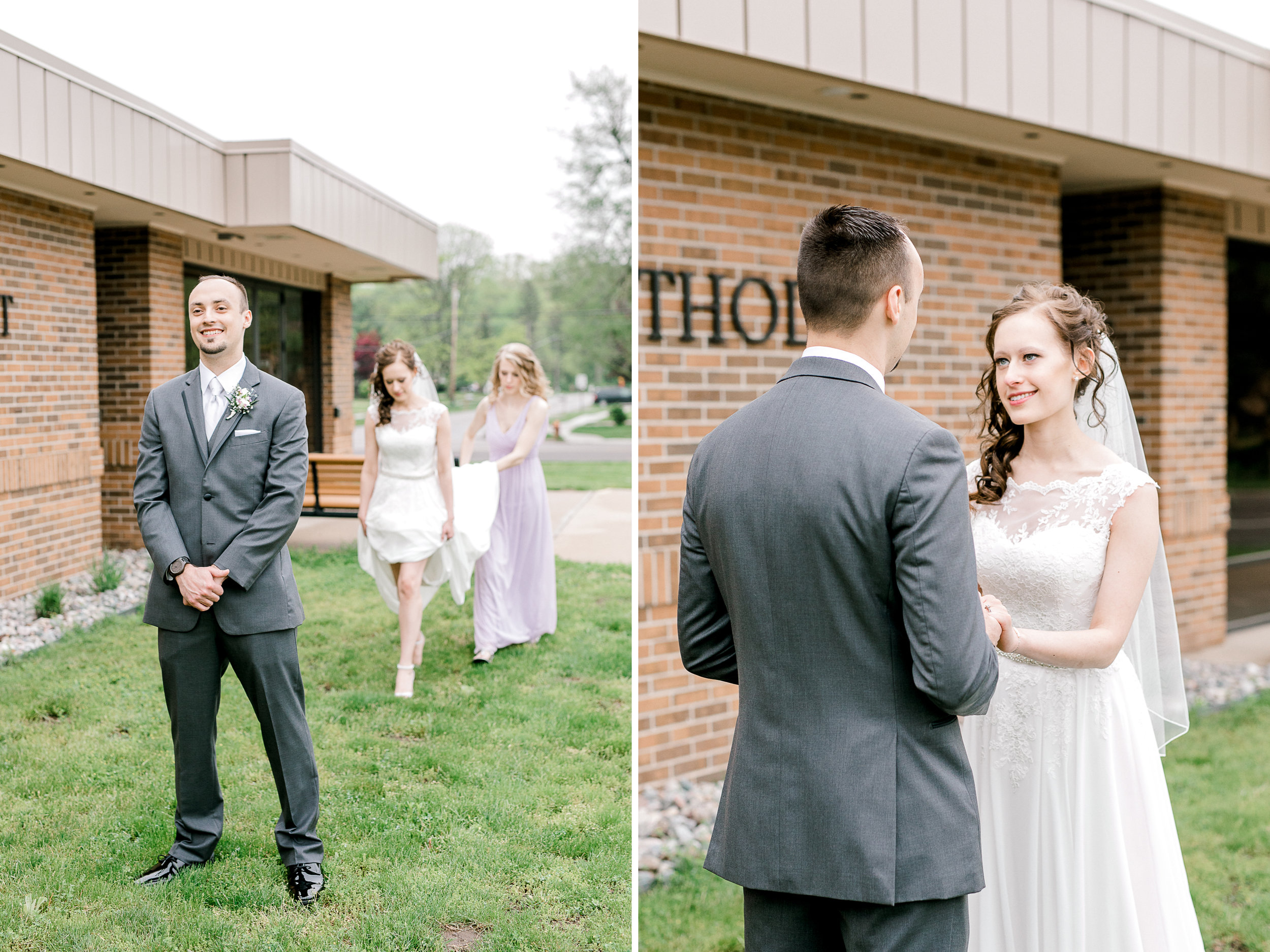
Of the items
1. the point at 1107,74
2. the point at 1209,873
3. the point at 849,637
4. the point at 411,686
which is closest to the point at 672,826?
the point at 411,686

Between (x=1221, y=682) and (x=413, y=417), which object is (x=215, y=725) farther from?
(x=1221, y=682)

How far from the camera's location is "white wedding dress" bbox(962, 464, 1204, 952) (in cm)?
251

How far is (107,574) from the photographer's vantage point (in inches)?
149

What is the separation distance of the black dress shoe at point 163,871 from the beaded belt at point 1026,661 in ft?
8.30

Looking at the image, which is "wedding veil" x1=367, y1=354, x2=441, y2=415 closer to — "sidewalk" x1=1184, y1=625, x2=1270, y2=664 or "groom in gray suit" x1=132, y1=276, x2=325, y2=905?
"groom in gray suit" x1=132, y1=276, x2=325, y2=905

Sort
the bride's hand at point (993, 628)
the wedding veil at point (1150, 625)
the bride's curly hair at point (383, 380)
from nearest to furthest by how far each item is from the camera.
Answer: the bride's hand at point (993, 628) → the wedding veil at point (1150, 625) → the bride's curly hair at point (383, 380)

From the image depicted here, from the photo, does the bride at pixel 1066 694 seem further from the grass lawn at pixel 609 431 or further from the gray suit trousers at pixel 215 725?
the grass lawn at pixel 609 431

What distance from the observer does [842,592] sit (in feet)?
6.18

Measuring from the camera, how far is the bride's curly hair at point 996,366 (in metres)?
2.57

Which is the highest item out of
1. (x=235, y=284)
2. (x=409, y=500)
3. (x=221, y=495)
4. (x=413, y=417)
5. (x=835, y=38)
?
(x=835, y=38)

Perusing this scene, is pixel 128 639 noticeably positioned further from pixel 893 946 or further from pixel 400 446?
pixel 893 946

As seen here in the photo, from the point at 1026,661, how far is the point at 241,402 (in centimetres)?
236

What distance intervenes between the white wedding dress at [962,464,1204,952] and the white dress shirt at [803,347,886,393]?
0.86m

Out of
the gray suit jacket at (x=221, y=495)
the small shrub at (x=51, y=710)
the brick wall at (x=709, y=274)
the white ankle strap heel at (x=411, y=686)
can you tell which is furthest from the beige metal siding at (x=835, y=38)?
the small shrub at (x=51, y=710)
